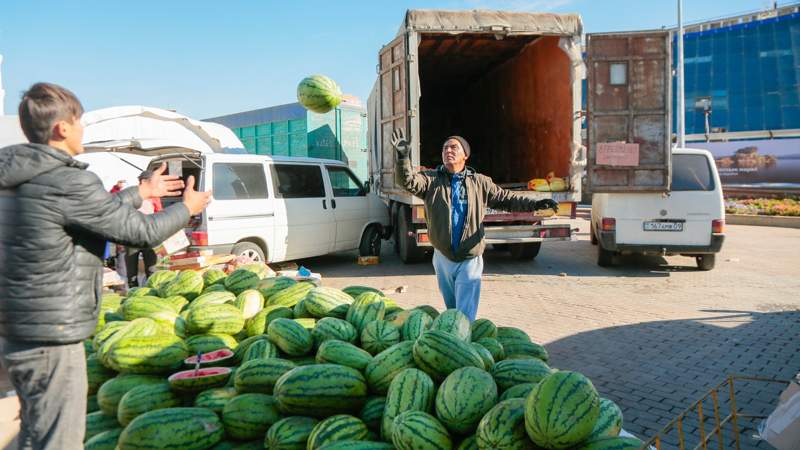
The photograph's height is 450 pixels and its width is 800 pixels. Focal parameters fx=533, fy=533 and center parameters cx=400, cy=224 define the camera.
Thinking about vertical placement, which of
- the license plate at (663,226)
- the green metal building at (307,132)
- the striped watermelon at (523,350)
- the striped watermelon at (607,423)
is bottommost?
the striped watermelon at (607,423)

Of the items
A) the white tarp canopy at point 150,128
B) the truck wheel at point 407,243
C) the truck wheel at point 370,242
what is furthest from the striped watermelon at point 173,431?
the white tarp canopy at point 150,128

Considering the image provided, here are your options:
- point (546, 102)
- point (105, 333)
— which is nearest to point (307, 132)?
point (546, 102)

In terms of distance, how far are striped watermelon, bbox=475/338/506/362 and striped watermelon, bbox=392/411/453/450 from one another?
854mm

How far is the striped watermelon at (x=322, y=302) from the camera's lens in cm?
347

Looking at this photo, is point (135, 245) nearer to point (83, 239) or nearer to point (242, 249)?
point (83, 239)

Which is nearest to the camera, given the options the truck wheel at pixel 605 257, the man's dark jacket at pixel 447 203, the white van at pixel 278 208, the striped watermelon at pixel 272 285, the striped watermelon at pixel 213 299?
the striped watermelon at pixel 213 299

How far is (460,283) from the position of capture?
15.5 feet

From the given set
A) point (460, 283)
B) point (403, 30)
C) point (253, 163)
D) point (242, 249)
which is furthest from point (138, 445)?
point (403, 30)

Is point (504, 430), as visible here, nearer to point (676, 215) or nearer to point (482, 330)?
point (482, 330)

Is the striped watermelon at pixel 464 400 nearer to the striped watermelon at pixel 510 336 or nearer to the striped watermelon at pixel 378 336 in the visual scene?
the striped watermelon at pixel 378 336

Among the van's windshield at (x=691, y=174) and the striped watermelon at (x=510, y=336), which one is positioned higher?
the van's windshield at (x=691, y=174)

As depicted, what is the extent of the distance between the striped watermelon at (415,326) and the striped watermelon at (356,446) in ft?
2.85

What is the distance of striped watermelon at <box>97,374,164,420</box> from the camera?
2.73m

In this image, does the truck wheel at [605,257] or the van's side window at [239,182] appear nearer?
the van's side window at [239,182]
